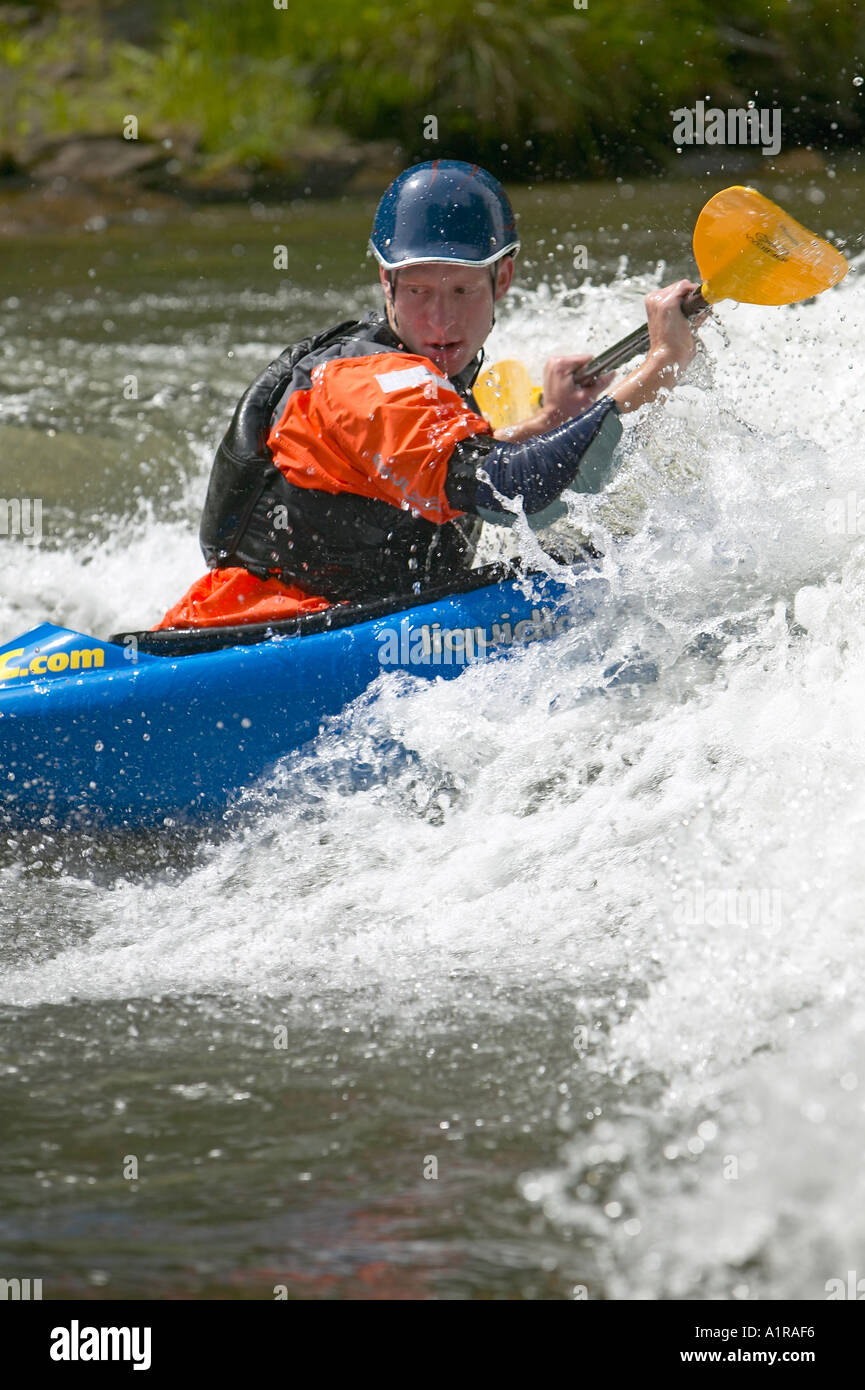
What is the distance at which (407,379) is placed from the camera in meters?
2.76

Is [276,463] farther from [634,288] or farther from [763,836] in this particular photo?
[634,288]

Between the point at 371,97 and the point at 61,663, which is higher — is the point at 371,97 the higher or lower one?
the higher one

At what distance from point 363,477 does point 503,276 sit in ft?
1.79

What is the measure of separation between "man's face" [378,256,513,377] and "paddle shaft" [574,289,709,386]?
→ 31 cm

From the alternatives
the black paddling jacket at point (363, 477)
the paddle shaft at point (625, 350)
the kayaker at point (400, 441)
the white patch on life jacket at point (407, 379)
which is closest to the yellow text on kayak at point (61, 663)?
the kayaker at point (400, 441)

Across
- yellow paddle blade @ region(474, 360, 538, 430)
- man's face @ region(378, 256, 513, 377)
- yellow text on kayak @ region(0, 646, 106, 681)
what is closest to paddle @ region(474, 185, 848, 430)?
man's face @ region(378, 256, 513, 377)

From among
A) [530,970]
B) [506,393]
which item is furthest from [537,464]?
[506,393]

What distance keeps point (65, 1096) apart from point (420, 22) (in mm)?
12392

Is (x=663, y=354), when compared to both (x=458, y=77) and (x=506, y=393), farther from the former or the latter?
(x=458, y=77)

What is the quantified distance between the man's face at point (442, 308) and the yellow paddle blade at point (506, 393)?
2.31 feet

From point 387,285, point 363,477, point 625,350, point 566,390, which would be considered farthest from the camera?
point 566,390

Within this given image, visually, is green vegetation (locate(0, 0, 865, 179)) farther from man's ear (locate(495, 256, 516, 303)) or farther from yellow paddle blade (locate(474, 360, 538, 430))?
man's ear (locate(495, 256, 516, 303))

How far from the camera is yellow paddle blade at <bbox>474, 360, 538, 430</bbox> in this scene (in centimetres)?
369
